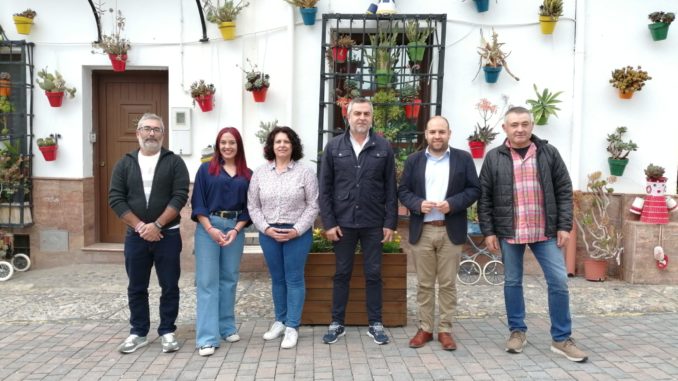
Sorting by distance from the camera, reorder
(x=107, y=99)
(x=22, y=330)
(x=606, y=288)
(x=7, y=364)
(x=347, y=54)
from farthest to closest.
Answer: (x=107, y=99)
(x=347, y=54)
(x=606, y=288)
(x=22, y=330)
(x=7, y=364)

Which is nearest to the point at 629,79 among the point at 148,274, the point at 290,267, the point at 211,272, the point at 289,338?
the point at 290,267

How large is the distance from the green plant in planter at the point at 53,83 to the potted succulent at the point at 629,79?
641 centimetres

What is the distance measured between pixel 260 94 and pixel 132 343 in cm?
343

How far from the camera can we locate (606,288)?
21.1 ft

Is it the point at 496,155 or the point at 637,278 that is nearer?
the point at 496,155

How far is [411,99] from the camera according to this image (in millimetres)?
6875

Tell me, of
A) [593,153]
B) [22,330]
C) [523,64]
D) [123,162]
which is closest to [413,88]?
[523,64]

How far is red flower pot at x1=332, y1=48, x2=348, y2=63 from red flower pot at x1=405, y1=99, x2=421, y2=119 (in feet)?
3.01

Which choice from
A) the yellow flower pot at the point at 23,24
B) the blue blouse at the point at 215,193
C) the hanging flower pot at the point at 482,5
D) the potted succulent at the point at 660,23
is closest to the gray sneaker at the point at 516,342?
Result: the blue blouse at the point at 215,193

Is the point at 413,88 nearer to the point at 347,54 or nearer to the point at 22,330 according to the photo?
the point at 347,54

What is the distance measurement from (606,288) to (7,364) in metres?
5.72

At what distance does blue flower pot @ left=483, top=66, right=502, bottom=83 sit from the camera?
6.78 meters

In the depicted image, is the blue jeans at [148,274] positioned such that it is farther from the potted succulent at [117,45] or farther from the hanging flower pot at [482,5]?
the hanging flower pot at [482,5]

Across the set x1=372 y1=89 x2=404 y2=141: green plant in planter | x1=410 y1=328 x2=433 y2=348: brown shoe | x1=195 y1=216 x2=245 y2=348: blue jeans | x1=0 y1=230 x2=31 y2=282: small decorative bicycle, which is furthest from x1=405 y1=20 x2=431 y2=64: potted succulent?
x1=0 y1=230 x2=31 y2=282: small decorative bicycle
